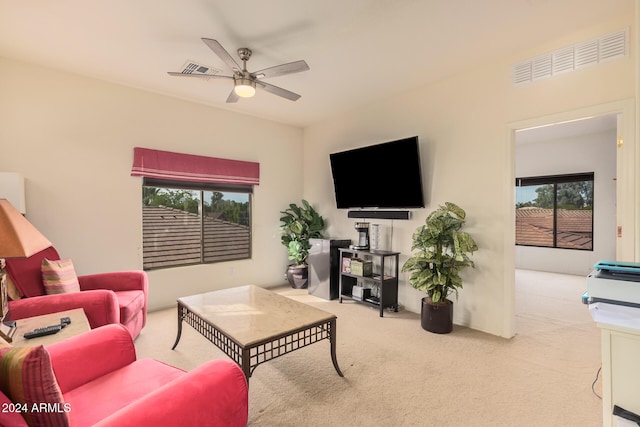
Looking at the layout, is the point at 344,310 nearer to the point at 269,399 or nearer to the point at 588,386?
the point at 269,399

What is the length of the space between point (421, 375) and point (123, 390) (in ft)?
6.58

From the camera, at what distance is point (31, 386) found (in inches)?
32.6

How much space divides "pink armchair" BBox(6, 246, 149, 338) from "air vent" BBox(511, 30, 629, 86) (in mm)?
4151

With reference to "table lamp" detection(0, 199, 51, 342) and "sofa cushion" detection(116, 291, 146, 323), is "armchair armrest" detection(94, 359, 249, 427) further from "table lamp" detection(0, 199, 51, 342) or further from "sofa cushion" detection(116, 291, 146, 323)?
"sofa cushion" detection(116, 291, 146, 323)

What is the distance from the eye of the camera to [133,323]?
273cm

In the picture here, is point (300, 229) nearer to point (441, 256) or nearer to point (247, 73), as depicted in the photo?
point (441, 256)

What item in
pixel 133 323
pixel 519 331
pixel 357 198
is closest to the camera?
pixel 133 323

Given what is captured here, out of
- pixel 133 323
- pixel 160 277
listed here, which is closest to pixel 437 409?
pixel 133 323

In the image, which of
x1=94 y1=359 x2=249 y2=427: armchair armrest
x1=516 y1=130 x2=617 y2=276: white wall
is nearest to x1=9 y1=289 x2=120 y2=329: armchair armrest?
x1=94 y1=359 x2=249 y2=427: armchair armrest

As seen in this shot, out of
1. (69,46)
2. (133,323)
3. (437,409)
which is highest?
(69,46)

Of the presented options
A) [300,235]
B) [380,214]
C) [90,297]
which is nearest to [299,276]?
[300,235]

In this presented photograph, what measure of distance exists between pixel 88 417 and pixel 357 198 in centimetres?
356

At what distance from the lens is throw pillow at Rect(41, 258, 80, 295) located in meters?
2.50

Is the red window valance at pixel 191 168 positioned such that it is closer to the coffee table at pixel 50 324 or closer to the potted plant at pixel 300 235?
the potted plant at pixel 300 235
